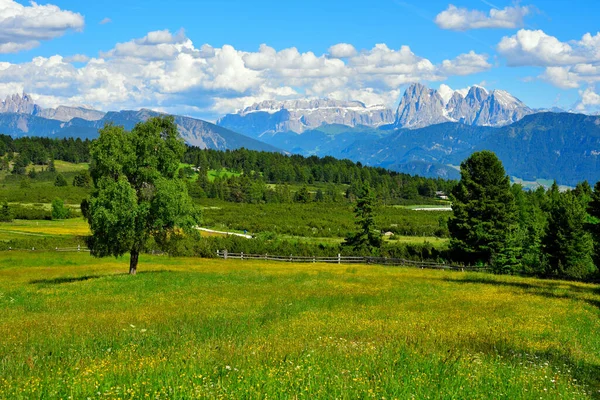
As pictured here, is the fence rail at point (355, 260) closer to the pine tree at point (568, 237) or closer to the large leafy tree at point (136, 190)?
the pine tree at point (568, 237)

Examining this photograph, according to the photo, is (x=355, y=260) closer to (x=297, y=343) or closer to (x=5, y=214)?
(x=297, y=343)

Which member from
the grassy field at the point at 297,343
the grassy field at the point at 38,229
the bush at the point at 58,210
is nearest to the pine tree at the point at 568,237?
the grassy field at the point at 297,343

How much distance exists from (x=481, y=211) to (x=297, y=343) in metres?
61.5

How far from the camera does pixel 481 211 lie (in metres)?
69.9

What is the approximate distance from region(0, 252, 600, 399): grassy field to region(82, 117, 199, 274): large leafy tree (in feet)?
23.3

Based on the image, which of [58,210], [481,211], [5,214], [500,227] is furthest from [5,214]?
[500,227]

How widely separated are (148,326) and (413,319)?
9.52 meters

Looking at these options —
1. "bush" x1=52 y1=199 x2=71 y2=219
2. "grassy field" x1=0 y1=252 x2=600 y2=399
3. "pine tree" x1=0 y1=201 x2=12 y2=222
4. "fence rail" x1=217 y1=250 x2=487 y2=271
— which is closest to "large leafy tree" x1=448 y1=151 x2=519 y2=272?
"fence rail" x1=217 y1=250 x2=487 y2=271

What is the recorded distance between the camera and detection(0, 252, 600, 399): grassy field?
905 cm

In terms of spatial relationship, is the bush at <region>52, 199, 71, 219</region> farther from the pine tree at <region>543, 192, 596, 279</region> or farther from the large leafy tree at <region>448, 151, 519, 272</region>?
the pine tree at <region>543, 192, 596, 279</region>

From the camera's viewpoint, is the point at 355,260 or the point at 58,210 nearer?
the point at 355,260

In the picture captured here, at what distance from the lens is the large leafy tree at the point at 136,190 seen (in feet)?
121

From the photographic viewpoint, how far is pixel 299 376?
950 cm

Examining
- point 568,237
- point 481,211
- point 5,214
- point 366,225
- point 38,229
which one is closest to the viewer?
point 568,237
